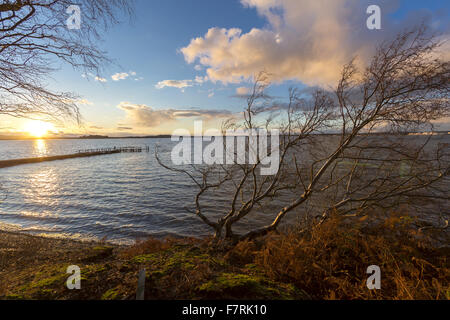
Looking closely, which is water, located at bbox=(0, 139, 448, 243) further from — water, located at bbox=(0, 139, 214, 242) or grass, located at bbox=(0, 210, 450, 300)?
grass, located at bbox=(0, 210, 450, 300)

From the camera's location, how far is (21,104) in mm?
2971

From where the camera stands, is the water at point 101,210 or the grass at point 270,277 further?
the water at point 101,210

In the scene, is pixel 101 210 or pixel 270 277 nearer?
pixel 270 277

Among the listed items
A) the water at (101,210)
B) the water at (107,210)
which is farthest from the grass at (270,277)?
the water at (101,210)

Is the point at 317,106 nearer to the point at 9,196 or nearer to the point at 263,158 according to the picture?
the point at 263,158

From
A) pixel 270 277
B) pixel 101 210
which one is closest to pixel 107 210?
pixel 101 210

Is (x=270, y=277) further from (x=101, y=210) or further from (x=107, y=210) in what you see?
(x=101, y=210)

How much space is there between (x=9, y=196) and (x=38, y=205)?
6.59 m

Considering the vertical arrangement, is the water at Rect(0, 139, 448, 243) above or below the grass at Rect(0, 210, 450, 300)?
below

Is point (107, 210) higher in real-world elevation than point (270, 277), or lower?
lower

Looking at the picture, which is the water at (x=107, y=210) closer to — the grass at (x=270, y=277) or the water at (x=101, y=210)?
the water at (x=101, y=210)

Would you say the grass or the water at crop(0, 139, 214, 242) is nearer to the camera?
the grass

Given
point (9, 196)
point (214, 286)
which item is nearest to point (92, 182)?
point (9, 196)

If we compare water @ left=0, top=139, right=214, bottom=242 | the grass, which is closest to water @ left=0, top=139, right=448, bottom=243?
water @ left=0, top=139, right=214, bottom=242
